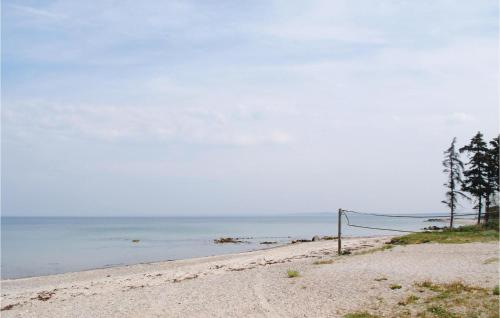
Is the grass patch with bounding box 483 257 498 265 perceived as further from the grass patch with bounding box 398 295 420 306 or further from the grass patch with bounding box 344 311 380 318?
the grass patch with bounding box 344 311 380 318

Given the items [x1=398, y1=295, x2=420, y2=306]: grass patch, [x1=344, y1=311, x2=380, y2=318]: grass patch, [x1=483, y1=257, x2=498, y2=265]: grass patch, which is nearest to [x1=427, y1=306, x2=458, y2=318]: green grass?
[x1=398, y1=295, x2=420, y2=306]: grass patch

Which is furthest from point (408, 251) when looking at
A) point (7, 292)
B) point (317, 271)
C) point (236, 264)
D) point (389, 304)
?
point (7, 292)

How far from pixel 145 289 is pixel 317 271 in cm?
595

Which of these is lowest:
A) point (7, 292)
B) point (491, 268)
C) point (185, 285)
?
point (7, 292)

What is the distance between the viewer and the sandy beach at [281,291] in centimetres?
1151

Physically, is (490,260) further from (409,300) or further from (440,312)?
(440,312)

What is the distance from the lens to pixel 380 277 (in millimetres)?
13344

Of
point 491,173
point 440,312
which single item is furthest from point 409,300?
point 491,173

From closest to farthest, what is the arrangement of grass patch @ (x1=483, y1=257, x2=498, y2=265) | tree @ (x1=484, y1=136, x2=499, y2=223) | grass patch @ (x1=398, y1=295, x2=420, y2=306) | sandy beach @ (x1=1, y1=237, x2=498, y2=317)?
grass patch @ (x1=398, y1=295, x2=420, y2=306) → sandy beach @ (x1=1, y1=237, x2=498, y2=317) → grass patch @ (x1=483, y1=257, x2=498, y2=265) → tree @ (x1=484, y1=136, x2=499, y2=223)

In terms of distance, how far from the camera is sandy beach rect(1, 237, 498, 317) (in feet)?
37.8

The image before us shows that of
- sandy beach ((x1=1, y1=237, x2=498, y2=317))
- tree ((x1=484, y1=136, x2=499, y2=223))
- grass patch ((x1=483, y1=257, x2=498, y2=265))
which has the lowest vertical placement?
sandy beach ((x1=1, y1=237, x2=498, y2=317))

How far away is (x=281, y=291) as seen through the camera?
43.5ft

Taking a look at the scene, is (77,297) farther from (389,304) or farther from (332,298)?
(389,304)

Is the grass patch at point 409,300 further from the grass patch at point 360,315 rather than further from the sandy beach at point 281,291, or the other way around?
the grass patch at point 360,315
